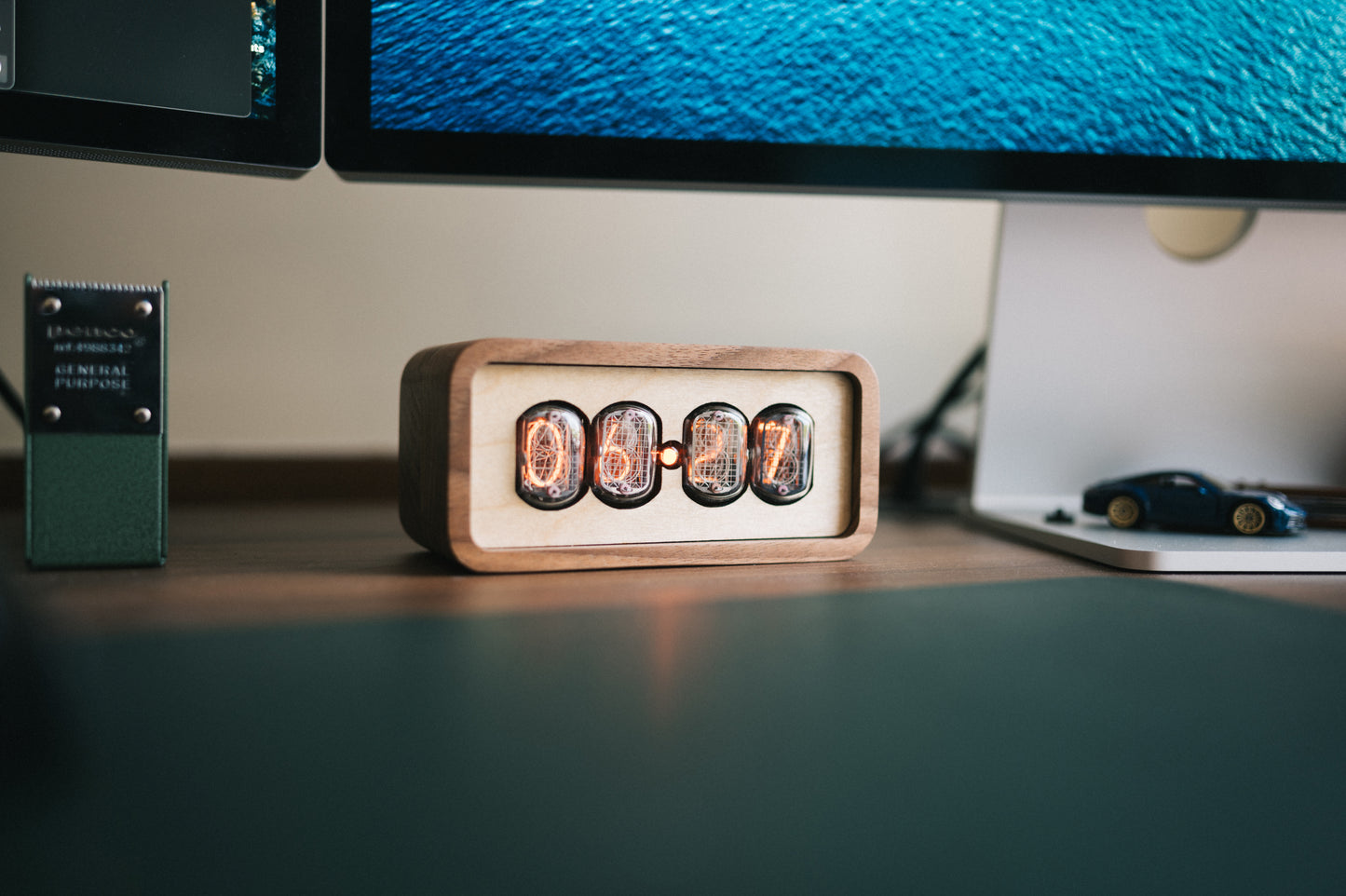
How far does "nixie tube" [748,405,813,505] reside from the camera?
22.4 inches

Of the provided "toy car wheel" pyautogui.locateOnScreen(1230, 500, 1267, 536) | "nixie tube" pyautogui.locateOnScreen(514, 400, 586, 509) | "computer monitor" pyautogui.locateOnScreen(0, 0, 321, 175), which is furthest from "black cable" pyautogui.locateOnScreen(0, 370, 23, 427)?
"toy car wheel" pyautogui.locateOnScreen(1230, 500, 1267, 536)

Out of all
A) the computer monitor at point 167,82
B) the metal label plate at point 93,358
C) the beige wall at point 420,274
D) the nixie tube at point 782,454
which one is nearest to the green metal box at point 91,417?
the metal label plate at point 93,358

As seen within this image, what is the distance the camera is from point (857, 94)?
63 centimetres

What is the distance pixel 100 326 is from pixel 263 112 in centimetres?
19

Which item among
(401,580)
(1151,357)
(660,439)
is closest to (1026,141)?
(1151,357)

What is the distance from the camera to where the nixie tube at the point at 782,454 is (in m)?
0.57

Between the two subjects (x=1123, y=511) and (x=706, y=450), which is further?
(x=1123, y=511)

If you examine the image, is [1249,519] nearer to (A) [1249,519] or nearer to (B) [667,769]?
(A) [1249,519]

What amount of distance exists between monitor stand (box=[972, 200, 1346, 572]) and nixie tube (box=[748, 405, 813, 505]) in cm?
24

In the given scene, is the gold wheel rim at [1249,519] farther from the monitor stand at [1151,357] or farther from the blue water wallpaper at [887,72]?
the blue water wallpaper at [887,72]

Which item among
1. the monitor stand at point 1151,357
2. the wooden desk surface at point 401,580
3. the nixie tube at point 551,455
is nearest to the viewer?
the wooden desk surface at point 401,580

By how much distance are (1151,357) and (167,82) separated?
2.48 ft

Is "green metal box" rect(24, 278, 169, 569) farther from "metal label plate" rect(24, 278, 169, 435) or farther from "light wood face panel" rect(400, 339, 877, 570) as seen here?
"light wood face panel" rect(400, 339, 877, 570)

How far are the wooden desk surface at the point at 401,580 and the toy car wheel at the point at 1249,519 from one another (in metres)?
0.09
